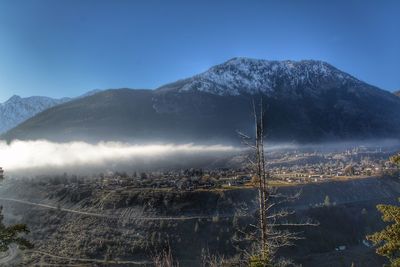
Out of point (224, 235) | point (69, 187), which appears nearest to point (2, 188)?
point (69, 187)

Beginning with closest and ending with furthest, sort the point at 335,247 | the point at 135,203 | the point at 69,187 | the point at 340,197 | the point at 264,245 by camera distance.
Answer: the point at 264,245 < the point at 335,247 < the point at 135,203 < the point at 340,197 < the point at 69,187

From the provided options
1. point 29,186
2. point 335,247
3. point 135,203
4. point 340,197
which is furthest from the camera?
point 29,186

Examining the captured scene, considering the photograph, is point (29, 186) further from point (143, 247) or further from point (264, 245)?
point (264, 245)

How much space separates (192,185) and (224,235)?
34527 millimetres

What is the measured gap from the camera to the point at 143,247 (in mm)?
85625

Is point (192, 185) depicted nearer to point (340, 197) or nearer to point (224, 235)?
point (224, 235)

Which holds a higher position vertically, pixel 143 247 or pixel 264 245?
pixel 264 245

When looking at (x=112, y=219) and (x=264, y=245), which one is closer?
(x=264, y=245)

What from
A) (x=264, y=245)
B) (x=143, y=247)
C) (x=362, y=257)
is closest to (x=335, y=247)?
(x=362, y=257)

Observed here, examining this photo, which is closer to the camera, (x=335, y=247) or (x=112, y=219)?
(x=335, y=247)

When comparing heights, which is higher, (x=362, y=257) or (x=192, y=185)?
(x=192, y=185)

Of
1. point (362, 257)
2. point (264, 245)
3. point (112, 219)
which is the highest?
point (264, 245)

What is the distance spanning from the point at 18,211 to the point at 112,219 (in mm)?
35124

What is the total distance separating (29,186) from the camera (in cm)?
14362
